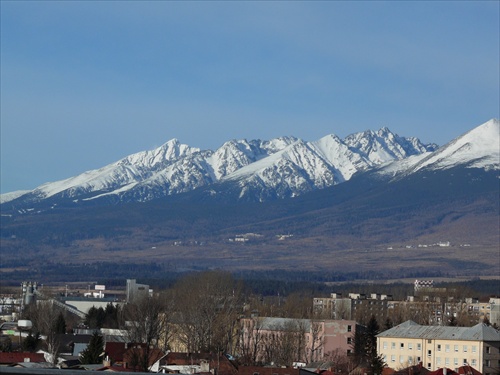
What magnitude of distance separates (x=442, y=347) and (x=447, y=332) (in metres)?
0.94

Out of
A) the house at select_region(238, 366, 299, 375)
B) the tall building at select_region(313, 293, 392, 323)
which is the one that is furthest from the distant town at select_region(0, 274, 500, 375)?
the tall building at select_region(313, 293, 392, 323)

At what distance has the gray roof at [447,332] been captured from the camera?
7138cm

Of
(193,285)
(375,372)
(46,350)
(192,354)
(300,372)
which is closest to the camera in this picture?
(300,372)

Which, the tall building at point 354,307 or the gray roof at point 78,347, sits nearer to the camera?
the gray roof at point 78,347

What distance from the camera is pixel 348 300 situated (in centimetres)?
13475

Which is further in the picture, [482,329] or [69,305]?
[69,305]

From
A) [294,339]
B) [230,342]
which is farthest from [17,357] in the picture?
[230,342]

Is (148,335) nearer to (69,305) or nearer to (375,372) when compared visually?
(375,372)

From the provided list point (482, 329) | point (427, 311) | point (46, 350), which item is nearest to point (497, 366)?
point (482, 329)

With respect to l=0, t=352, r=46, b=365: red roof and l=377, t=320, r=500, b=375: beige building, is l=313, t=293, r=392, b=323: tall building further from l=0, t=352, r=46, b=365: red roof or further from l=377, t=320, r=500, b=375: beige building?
l=0, t=352, r=46, b=365: red roof

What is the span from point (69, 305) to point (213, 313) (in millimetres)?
49074

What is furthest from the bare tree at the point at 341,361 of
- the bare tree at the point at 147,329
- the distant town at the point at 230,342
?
the bare tree at the point at 147,329

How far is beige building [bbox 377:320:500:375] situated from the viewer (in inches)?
2766

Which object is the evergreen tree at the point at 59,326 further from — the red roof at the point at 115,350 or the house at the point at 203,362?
the house at the point at 203,362
